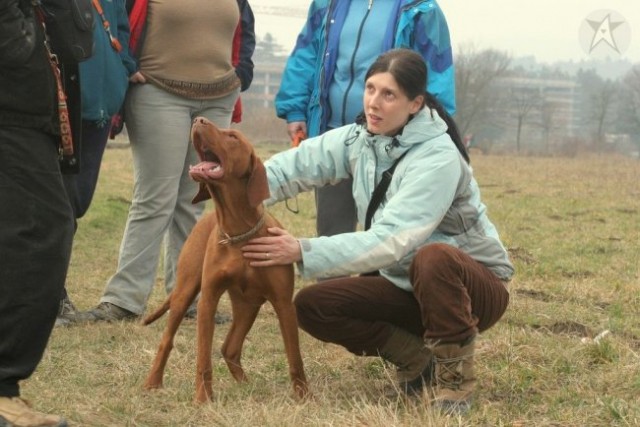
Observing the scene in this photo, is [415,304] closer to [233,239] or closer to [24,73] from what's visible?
[233,239]

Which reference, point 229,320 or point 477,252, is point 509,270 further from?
point 229,320

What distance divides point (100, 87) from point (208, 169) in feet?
6.04

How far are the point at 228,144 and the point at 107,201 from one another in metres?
10.8

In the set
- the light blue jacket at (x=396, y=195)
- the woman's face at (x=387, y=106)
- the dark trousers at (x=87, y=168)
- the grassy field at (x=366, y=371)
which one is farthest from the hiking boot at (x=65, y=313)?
the woman's face at (x=387, y=106)

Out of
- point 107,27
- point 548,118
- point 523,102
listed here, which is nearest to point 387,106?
point 107,27

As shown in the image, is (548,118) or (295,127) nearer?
(295,127)

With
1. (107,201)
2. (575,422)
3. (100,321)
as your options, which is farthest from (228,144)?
(107,201)

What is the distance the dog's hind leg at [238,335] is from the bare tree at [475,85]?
6527 cm

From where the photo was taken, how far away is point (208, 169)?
14.1ft

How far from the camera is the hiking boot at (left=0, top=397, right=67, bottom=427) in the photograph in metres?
3.88

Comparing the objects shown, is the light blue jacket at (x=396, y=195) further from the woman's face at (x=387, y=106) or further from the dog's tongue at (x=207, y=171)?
the dog's tongue at (x=207, y=171)

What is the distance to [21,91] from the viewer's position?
3840 millimetres

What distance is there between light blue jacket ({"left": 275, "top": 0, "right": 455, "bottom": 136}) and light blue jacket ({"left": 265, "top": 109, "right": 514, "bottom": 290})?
3.42 ft

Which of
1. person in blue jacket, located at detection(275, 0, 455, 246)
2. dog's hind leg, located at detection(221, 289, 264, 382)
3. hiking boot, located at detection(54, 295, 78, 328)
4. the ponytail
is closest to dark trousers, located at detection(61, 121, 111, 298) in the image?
hiking boot, located at detection(54, 295, 78, 328)
